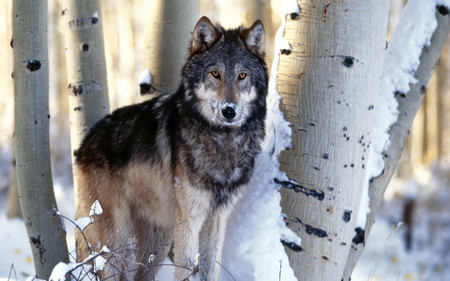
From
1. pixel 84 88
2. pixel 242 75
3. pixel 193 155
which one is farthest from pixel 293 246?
pixel 84 88

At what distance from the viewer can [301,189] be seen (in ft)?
12.2

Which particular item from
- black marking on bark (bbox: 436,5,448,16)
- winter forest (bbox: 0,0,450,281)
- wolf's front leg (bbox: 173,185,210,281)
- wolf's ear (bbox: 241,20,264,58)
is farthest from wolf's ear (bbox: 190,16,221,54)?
black marking on bark (bbox: 436,5,448,16)

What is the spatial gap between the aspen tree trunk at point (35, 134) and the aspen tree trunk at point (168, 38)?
106 centimetres

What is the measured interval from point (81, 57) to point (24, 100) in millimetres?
709

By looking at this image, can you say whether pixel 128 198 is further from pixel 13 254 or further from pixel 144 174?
pixel 13 254

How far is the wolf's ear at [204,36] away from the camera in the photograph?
160 inches

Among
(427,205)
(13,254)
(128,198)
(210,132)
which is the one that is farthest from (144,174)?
(427,205)

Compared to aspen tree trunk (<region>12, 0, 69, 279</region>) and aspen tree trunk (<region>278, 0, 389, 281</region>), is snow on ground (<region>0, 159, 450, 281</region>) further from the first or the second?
aspen tree trunk (<region>278, 0, 389, 281</region>)

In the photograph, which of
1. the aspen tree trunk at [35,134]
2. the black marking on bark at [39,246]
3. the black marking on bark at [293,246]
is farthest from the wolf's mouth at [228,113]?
the black marking on bark at [39,246]

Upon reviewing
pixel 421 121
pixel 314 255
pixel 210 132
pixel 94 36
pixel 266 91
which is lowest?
pixel 421 121

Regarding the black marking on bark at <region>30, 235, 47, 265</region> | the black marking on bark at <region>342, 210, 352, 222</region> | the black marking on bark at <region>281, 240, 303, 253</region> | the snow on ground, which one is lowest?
the snow on ground

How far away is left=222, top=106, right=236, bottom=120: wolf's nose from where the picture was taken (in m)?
3.82

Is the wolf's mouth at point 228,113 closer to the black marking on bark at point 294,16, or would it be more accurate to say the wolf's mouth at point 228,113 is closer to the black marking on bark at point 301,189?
the black marking on bark at point 301,189

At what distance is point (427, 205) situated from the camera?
13.4m
